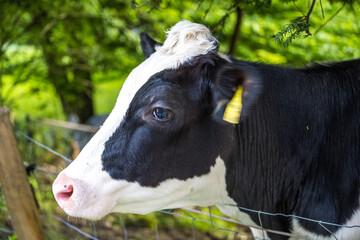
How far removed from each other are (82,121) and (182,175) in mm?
4983

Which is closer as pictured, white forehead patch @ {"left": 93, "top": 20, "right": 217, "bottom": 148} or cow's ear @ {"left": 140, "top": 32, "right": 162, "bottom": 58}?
white forehead patch @ {"left": 93, "top": 20, "right": 217, "bottom": 148}

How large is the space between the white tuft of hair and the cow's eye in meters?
0.28

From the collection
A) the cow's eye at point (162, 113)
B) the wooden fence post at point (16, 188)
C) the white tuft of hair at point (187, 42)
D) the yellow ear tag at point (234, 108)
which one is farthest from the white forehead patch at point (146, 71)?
the wooden fence post at point (16, 188)

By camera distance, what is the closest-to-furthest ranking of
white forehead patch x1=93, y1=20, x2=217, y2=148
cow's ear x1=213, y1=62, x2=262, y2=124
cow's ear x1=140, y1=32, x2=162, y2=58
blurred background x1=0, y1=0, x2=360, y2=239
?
cow's ear x1=213, y1=62, x2=262, y2=124
white forehead patch x1=93, y1=20, x2=217, y2=148
cow's ear x1=140, y1=32, x2=162, y2=58
blurred background x1=0, y1=0, x2=360, y2=239

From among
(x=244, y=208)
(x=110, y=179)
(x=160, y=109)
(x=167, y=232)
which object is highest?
(x=160, y=109)

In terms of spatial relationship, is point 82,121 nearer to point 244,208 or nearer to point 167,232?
point 167,232

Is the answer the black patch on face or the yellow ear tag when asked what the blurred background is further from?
the yellow ear tag

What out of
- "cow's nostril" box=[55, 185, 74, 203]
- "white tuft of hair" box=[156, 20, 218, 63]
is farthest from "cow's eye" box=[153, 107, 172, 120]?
"cow's nostril" box=[55, 185, 74, 203]

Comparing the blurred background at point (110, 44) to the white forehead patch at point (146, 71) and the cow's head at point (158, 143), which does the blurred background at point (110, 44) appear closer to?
the white forehead patch at point (146, 71)

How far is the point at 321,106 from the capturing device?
7.12 feet

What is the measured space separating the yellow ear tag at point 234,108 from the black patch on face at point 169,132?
4.4 inches

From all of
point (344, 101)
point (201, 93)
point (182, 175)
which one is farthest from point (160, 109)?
point (344, 101)

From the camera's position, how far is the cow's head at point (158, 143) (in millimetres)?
2002

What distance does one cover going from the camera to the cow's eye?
2.00m
